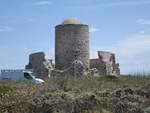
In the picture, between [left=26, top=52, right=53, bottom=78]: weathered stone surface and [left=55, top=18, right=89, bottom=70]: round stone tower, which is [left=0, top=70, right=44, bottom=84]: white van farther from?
[left=55, top=18, right=89, bottom=70]: round stone tower

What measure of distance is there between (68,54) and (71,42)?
1.35 m

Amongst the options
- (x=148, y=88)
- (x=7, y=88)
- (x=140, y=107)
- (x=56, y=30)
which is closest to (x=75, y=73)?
(x=56, y=30)

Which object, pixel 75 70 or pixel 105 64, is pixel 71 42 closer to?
pixel 75 70

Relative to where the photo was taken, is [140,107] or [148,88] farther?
[148,88]

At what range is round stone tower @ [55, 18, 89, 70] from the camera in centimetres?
4388

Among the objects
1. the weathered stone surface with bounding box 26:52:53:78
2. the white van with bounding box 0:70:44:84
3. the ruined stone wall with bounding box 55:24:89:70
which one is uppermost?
the ruined stone wall with bounding box 55:24:89:70

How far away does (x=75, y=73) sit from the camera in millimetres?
43688

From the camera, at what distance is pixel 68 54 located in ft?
145

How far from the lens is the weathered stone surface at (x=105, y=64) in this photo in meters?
48.3

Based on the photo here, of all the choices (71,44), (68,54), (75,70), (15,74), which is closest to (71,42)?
(71,44)

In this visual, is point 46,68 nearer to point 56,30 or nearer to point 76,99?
point 56,30

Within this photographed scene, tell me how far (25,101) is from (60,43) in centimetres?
3222

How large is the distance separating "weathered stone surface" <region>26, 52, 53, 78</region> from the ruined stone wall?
1.59 metres

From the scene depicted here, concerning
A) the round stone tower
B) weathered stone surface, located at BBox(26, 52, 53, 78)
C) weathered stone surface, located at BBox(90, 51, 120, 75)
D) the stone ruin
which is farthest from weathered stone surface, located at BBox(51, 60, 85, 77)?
weathered stone surface, located at BBox(90, 51, 120, 75)
